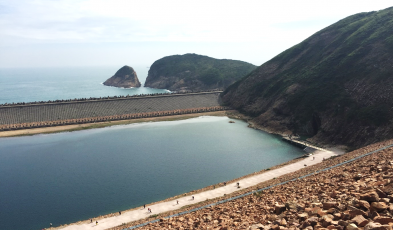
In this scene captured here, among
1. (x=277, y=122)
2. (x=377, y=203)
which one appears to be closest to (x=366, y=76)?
(x=277, y=122)

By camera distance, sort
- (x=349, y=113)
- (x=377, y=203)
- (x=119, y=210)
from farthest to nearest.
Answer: (x=349, y=113)
(x=119, y=210)
(x=377, y=203)

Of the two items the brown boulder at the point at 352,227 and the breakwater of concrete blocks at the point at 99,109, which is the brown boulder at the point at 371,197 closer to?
the brown boulder at the point at 352,227

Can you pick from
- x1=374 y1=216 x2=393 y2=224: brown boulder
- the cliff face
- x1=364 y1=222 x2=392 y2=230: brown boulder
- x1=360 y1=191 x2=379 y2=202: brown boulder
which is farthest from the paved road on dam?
x1=364 y1=222 x2=392 y2=230: brown boulder

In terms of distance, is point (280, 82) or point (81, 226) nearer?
point (81, 226)

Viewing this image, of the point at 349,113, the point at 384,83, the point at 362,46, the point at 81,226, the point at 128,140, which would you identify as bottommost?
the point at 81,226

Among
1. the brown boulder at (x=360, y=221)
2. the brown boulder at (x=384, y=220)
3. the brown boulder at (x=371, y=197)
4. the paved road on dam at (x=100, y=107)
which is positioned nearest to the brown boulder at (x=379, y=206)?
the brown boulder at (x=371, y=197)

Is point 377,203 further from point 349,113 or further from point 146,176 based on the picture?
point 349,113

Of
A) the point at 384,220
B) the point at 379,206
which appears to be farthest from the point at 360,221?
the point at 379,206

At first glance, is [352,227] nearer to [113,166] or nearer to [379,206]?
[379,206]
